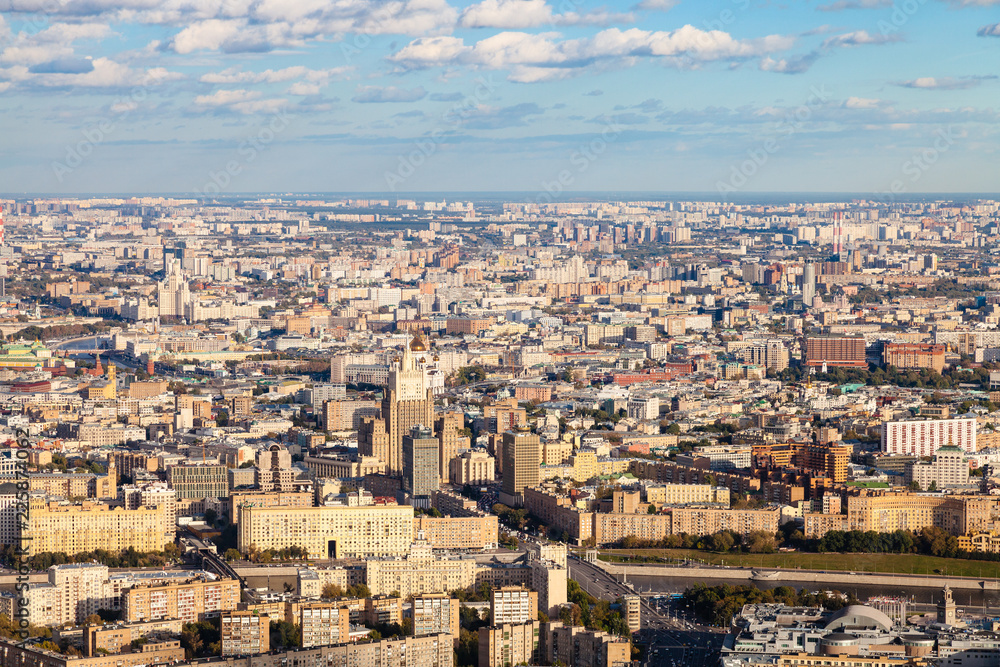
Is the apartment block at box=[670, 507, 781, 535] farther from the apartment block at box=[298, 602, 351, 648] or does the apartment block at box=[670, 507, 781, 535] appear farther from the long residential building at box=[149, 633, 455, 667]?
the apartment block at box=[298, 602, 351, 648]

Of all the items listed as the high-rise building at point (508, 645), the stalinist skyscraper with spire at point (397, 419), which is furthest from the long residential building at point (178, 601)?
the stalinist skyscraper with spire at point (397, 419)

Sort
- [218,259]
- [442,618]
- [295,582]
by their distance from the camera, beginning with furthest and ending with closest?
[218,259]
[295,582]
[442,618]

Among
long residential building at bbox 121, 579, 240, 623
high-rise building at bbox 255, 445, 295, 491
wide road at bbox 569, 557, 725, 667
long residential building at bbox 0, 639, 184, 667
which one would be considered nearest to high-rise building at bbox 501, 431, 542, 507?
high-rise building at bbox 255, 445, 295, 491

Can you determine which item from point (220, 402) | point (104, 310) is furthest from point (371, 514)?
point (104, 310)

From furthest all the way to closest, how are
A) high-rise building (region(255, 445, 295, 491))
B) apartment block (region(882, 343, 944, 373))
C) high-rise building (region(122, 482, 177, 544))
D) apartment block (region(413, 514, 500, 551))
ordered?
apartment block (region(882, 343, 944, 373)), high-rise building (region(255, 445, 295, 491)), high-rise building (region(122, 482, 177, 544)), apartment block (region(413, 514, 500, 551))

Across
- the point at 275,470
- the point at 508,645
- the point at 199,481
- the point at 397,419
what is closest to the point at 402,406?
the point at 397,419

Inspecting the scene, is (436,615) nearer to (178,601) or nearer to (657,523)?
(178,601)

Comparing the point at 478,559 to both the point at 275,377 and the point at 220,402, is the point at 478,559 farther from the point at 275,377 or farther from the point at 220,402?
the point at 275,377
